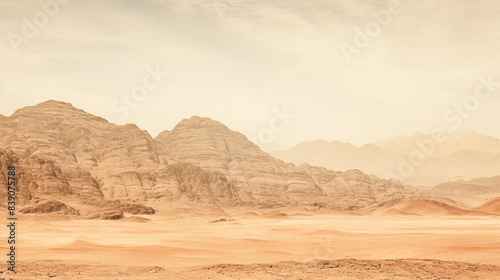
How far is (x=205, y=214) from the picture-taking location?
10506 centimetres

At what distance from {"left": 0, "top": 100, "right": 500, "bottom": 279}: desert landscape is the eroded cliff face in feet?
1.49

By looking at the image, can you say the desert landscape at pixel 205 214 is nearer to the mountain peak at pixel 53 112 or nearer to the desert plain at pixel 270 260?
the desert plain at pixel 270 260

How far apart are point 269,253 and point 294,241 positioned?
10.4m

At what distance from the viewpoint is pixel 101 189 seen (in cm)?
12975

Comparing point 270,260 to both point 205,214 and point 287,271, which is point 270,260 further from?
point 205,214

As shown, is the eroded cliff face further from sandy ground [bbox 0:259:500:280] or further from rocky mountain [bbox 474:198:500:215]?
sandy ground [bbox 0:259:500:280]

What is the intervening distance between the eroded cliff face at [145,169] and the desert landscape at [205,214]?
45 centimetres

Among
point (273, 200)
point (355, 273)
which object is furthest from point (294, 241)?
point (273, 200)

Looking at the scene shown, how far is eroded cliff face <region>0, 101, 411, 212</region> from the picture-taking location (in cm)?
11488

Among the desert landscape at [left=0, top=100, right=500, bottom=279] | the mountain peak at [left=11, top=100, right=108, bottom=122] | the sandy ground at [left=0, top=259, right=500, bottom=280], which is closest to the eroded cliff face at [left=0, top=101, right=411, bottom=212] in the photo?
the mountain peak at [left=11, top=100, right=108, bottom=122]

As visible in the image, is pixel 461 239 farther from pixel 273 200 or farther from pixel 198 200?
pixel 273 200

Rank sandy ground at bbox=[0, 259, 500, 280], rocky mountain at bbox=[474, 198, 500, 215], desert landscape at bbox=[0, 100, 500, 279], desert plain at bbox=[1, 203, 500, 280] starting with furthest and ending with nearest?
rocky mountain at bbox=[474, 198, 500, 215]
desert landscape at bbox=[0, 100, 500, 279]
desert plain at bbox=[1, 203, 500, 280]
sandy ground at bbox=[0, 259, 500, 280]

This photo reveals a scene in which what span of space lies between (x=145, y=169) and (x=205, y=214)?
44603mm

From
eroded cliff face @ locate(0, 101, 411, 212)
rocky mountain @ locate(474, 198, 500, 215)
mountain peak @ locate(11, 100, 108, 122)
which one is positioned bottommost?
rocky mountain @ locate(474, 198, 500, 215)
